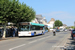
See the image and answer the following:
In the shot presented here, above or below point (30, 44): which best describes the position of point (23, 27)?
above

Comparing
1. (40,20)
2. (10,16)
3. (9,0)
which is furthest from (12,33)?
(40,20)

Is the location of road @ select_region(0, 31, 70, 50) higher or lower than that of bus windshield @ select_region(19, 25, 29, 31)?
lower

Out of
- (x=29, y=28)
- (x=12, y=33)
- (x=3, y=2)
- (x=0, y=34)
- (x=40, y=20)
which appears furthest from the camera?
(x=40, y=20)

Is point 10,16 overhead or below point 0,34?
overhead

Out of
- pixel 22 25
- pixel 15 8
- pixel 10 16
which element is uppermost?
pixel 15 8

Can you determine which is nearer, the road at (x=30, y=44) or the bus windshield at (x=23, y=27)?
the road at (x=30, y=44)

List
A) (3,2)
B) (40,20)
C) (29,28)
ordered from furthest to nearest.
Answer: (40,20)
(29,28)
(3,2)

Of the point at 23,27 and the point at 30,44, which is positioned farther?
the point at 23,27

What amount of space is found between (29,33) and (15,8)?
5.29 m

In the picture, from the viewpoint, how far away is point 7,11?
20.5 m

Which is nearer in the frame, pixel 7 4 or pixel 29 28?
pixel 7 4

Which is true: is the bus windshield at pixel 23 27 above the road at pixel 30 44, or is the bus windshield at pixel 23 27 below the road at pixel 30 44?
above

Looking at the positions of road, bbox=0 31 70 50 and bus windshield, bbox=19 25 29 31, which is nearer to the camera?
road, bbox=0 31 70 50

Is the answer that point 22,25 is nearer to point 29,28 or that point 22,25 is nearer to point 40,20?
point 29,28
